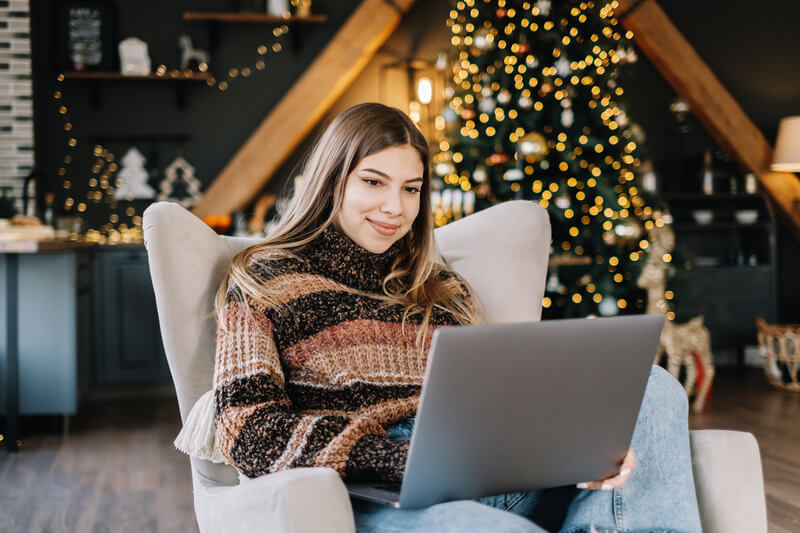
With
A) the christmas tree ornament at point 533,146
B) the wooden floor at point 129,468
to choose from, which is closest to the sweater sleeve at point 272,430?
the wooden floor at point 129,468

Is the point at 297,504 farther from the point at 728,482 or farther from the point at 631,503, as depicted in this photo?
the point at 728,482

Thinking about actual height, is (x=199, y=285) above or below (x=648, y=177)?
below

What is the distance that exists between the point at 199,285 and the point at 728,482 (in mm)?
962

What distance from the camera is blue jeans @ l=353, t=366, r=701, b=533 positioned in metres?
0.96

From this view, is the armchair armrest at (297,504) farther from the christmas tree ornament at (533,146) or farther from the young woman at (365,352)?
the christmas tree ornament at (533,146)

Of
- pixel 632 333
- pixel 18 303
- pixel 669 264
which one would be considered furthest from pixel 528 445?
pixel 669 264

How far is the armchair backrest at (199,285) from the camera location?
54.9 inches

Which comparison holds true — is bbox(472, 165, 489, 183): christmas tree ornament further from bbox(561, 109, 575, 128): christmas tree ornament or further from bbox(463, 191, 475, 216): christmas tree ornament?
bbox(561, 109, 575, 128): christmas tree ornament

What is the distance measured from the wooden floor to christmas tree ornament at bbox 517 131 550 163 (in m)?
1.55

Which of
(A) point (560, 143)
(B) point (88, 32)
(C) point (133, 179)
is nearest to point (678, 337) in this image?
(A) point (560, 143)

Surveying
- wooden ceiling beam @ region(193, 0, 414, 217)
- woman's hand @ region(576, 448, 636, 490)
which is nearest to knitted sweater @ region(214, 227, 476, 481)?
woman's hand @ region(576, 448, 636, 490)

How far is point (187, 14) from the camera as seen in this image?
4.72m

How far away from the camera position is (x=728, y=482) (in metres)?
1.19

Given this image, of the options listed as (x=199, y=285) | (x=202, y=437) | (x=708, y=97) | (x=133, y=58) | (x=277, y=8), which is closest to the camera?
A: (x=202, y=437)
